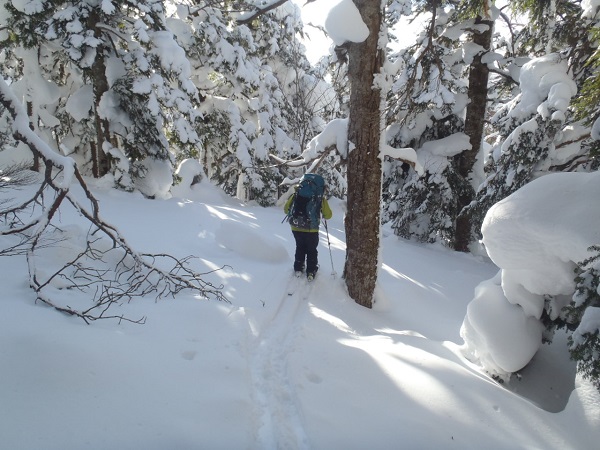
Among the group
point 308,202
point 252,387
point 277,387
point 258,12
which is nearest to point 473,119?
point 308,202

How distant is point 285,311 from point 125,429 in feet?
9.85

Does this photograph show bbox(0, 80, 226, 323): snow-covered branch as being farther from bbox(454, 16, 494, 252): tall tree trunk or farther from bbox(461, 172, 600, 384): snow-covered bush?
bbox(454, 16, 494, 252): tall tree trunk

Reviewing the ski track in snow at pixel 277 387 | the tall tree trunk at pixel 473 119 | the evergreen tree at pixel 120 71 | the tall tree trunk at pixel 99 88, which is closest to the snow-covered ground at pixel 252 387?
the ski track in snow at pixel 277 387

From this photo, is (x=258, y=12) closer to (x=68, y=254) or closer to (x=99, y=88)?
(x=68, y=254)

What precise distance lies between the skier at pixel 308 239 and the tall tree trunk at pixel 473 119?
455 cm

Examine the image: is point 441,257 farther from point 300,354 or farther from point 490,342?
point 300,354

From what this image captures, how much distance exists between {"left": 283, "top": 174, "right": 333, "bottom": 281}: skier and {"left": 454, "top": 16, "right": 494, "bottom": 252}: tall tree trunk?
455 centimetres

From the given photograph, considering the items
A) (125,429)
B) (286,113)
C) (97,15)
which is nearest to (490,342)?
(125,429)

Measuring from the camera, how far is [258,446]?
94.2 inches

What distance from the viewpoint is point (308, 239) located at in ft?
20.3

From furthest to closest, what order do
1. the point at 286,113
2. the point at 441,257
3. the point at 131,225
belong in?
the point at 286,113, the point at 441,257, the point at 131,225

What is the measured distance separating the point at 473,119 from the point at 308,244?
6417mm

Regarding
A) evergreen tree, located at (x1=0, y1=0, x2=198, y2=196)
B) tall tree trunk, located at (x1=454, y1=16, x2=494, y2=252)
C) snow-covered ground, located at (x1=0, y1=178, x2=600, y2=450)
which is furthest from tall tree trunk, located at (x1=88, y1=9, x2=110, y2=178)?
tall tree trunk, located at (x1=454, y1=16, x2=494, y2=252)

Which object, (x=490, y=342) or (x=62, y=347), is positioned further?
(x=490, y=342)
